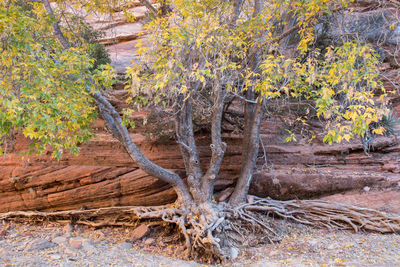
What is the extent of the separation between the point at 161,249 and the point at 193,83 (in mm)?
4204

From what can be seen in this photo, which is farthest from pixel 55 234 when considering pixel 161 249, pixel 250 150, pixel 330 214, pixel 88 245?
pixel 330 214

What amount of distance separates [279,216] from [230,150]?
2.47 m

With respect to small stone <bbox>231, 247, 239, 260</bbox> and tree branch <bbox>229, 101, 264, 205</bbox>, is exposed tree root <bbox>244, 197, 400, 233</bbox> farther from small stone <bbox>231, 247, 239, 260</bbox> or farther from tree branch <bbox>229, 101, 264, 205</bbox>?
small stone <bbox>231, 247, 239, 260</bbox>

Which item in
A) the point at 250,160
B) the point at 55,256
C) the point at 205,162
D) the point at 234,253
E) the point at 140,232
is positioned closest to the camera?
the point at 55,256

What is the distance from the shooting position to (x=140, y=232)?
7723 mm

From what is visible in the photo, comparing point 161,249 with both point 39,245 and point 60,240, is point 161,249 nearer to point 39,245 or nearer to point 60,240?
point 60,240

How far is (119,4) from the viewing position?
945 cm

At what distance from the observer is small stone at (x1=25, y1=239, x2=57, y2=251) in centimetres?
709

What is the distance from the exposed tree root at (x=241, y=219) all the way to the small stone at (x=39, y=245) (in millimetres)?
1346

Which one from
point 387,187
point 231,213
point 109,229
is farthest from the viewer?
point 109,229

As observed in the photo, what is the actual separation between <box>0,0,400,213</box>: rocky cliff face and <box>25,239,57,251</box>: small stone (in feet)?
5.94

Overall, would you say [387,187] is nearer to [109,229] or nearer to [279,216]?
[279,216]

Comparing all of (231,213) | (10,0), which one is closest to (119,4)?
(10,0)

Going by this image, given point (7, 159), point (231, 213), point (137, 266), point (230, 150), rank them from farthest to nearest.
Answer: point (7, 159)
point (230, 150)
point (231, 213)
point (137, 266)
